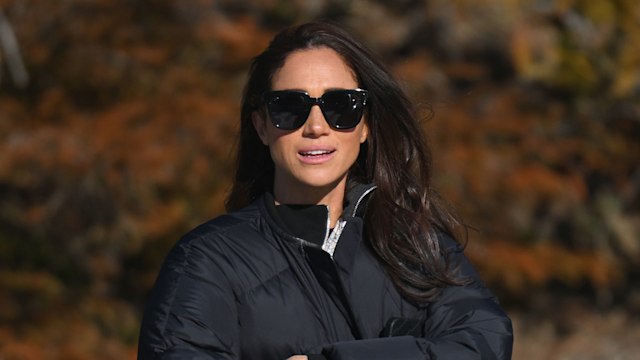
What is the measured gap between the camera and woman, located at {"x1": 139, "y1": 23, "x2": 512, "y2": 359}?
1.94 meters

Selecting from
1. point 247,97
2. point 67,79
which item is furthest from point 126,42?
point 247,97

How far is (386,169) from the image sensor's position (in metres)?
2.31

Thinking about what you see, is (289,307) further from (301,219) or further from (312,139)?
(312,139)

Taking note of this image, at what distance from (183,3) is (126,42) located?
506 mm

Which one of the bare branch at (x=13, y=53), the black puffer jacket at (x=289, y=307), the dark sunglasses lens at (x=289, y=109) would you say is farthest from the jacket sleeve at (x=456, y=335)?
the bare branch at (x=13, y=53)

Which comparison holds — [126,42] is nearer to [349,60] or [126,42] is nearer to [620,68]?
[620,68]

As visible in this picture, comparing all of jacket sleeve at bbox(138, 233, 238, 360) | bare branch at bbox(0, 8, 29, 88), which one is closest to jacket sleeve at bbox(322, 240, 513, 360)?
jacket sleeve at bbox(138, 233, 238, 360)

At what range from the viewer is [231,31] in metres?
6.36

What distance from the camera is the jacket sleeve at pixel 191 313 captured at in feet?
6.21

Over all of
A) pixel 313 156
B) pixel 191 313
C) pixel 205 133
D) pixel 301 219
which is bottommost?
pixel 205 133

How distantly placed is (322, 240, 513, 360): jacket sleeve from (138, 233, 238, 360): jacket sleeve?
0.18m

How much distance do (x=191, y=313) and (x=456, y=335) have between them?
1.64ft

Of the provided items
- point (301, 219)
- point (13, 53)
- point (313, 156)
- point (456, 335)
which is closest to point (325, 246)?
point (301, 219)

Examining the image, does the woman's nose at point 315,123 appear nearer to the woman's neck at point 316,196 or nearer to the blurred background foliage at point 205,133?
the woman's neck at point 316,196
